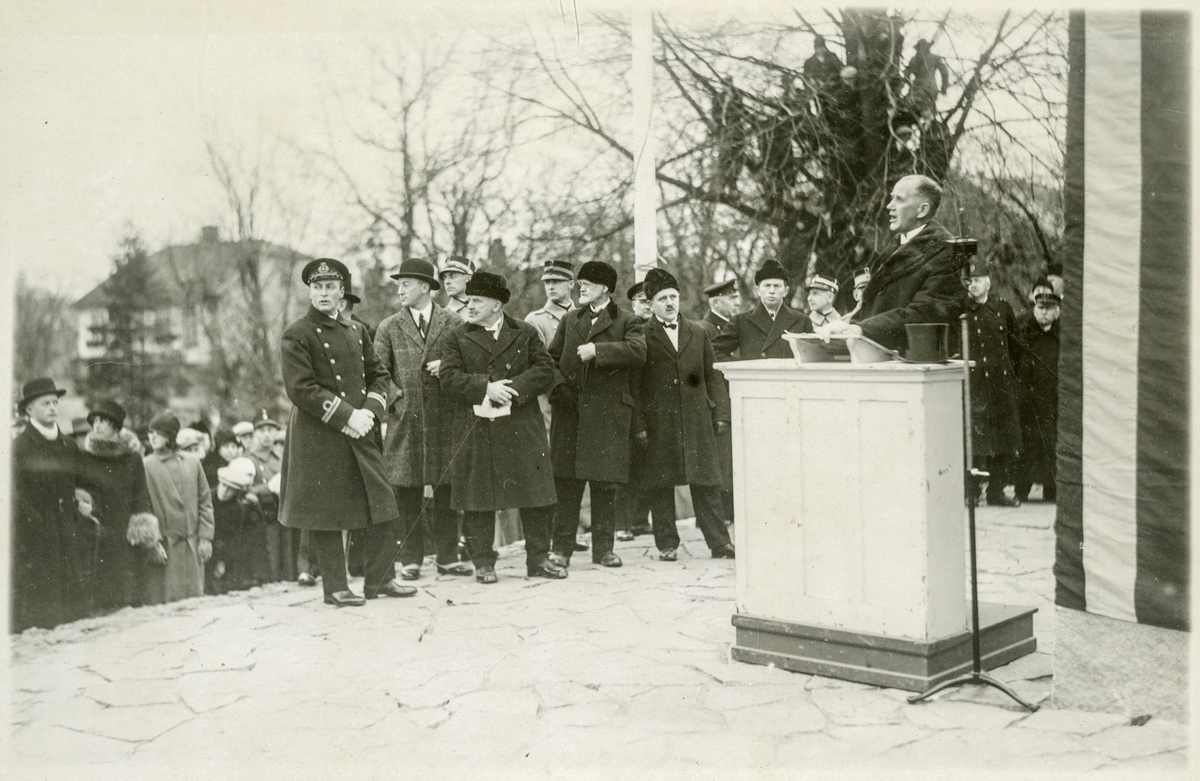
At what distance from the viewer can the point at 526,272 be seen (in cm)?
852

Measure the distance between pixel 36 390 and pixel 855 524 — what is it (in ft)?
12.2

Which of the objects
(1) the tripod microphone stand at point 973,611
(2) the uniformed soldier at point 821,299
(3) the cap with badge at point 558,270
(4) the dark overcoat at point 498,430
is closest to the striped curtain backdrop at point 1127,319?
(1) the tripod microphone stand at point 973,611

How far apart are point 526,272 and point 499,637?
167 inches

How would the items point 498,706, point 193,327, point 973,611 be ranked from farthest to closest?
point 193,327 → point 498,706 → point 973,611

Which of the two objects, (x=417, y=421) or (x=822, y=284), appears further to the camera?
(x=822, y=284)

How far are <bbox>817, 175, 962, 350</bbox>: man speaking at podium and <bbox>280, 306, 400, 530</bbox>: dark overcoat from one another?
2.54 meters

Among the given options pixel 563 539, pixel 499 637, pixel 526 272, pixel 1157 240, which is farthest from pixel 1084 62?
pixel 526 272

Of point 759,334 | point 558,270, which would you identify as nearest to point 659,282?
point 558,270

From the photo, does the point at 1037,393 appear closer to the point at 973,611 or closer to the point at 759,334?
the point at 759,334

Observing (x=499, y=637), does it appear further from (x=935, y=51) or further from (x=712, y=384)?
(x=935, y=51)

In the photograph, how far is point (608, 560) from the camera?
649 cm

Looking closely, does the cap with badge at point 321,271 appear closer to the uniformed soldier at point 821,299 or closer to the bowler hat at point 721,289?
the bowler hat at point 721,289

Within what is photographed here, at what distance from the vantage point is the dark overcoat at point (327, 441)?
5371mm

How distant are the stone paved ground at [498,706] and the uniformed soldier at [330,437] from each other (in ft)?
1.44
